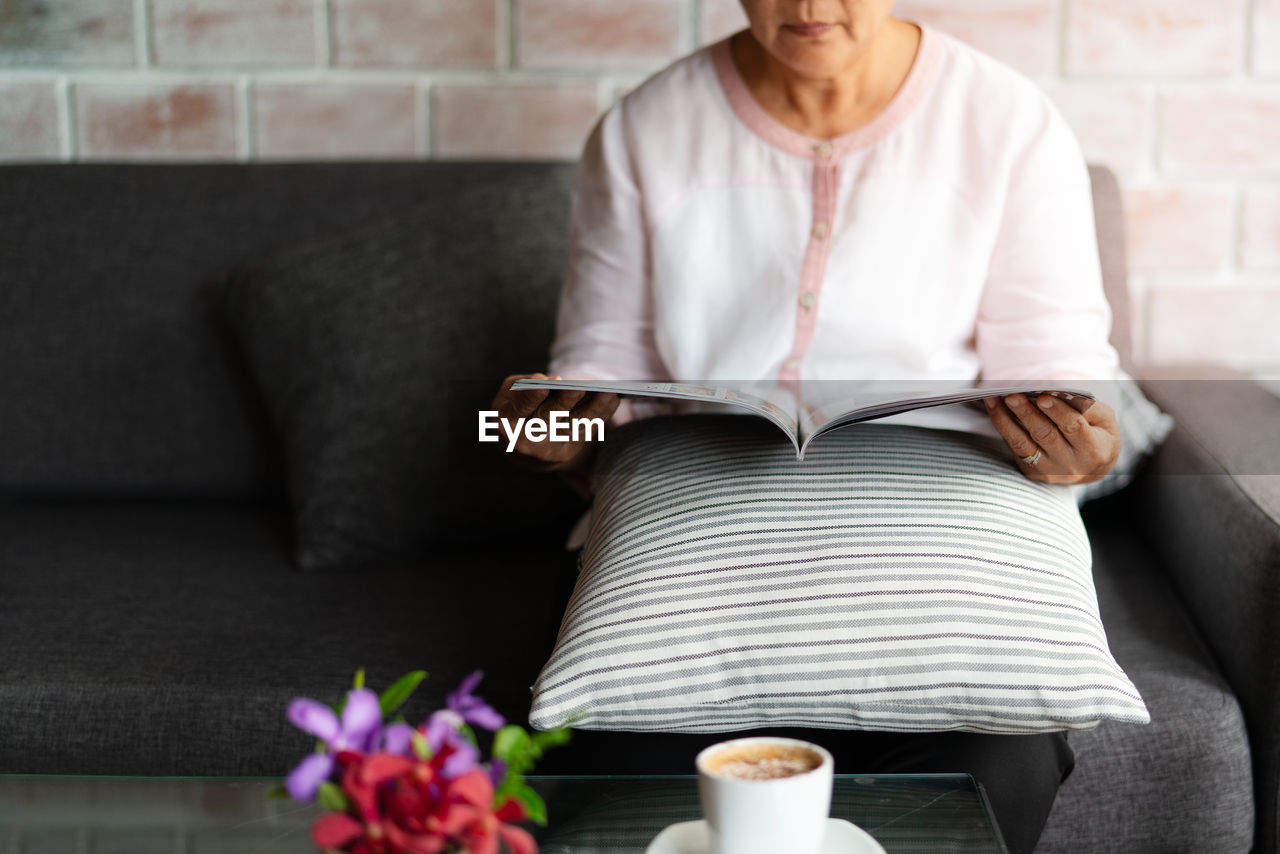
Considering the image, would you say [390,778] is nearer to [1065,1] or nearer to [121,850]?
[121,850]

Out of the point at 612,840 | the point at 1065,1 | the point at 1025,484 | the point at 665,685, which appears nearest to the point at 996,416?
the point at 1025,484

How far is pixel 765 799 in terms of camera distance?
58 centimetres

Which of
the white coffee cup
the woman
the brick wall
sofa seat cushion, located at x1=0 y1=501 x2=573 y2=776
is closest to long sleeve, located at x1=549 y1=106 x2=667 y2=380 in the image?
the woman

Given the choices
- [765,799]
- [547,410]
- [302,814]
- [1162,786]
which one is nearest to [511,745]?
[765,799]

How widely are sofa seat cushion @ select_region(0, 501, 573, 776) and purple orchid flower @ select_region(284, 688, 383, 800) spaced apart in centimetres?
53

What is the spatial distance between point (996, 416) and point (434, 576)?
0.68 meters

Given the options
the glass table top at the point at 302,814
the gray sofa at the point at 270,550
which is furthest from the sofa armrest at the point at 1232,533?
the glass table top at the point at 302,814

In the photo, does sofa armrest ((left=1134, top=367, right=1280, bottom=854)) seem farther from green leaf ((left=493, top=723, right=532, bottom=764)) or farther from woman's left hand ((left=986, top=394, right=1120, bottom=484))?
green leaf ((left=493, top=723, right=532, bottom=764))

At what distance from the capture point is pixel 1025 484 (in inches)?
36.9

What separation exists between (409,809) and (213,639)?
0.72 metres

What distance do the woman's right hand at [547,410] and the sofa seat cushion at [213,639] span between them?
0.15 m

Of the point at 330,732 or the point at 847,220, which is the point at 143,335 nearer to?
the point at 847,220

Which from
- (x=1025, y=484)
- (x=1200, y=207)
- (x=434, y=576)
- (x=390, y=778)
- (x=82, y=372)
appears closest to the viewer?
(x=390, y=778)

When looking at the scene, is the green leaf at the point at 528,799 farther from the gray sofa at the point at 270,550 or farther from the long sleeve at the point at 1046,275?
the long sleeve at the point at 1046,275
